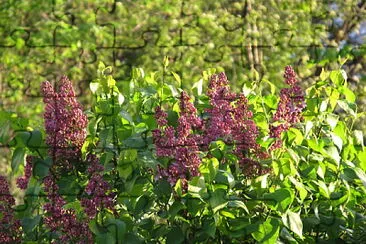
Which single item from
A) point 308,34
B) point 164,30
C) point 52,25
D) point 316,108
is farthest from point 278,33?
point 316,108

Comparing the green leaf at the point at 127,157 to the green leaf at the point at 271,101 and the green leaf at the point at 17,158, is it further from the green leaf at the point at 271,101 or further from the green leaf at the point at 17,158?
the green leaf at the point at 271,101

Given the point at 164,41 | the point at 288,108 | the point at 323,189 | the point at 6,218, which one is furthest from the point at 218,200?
the point at 164,41

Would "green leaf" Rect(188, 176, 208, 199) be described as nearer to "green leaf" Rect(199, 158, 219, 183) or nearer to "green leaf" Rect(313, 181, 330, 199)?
"green leaf" Rect(199, 158, 219, 183)

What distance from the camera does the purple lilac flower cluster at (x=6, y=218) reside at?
139 inches

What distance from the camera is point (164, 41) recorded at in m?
11.6

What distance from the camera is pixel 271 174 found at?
131 inches

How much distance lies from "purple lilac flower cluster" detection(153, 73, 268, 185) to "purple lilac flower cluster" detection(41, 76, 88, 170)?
0.97 feet

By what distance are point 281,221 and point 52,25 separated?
8138 mm

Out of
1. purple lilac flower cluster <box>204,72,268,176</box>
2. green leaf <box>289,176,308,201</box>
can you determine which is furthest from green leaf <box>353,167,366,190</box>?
purple lilac flower cluster <box>204,72,268,176</box>

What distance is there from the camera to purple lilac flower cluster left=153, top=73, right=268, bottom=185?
3207 millimetres

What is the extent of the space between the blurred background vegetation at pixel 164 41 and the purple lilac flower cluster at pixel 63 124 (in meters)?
7.74

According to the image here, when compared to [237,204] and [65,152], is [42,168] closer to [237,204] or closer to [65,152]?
[65,152]

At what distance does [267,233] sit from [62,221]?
30.2 inches

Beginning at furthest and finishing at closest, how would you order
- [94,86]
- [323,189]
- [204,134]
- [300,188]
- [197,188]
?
[94,86], [204,134], [323,189], [300,188], [197,188]
